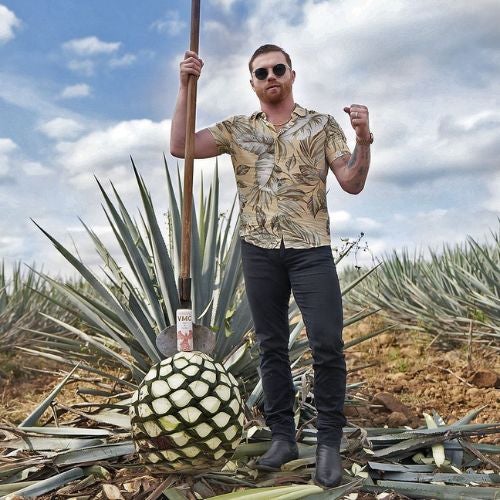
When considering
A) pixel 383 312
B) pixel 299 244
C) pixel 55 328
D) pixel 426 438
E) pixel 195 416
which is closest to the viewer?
pixel 195 416

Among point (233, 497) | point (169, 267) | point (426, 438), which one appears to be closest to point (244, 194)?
point (169, 267)

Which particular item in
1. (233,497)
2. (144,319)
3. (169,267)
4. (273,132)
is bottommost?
(233,497)

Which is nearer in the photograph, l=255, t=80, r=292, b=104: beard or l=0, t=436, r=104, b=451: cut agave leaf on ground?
l=255, t=80, r=292, b=104: beard

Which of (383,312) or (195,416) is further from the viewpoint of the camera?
(383,312)

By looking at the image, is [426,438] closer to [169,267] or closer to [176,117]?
[169,267]

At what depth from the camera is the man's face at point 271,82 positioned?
113 inches

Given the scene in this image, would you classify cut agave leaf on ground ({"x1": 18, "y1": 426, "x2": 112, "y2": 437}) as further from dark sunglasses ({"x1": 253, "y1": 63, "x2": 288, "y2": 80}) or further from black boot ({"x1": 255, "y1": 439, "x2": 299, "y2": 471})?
dark sunglasses ({"x1": 253, "y1": 63, "x2": 288, "y2": 80})

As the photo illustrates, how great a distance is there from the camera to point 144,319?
3.52 metres

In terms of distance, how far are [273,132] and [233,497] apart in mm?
1432

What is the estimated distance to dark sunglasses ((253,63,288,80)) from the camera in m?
2.87

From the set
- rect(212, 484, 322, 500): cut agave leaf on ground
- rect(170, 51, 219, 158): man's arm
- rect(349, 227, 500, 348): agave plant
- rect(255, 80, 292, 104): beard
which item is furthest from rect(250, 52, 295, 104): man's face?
rect(349, 227, 500, 348): agave plant

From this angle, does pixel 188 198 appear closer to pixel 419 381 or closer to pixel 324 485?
pixel 324 485

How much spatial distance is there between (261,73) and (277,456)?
158cm

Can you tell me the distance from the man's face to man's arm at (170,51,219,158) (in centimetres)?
27
